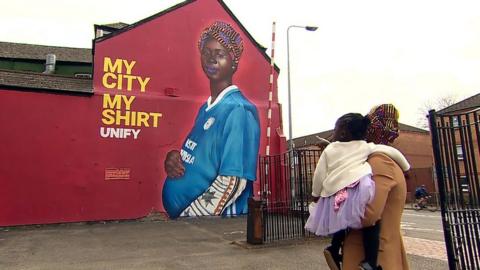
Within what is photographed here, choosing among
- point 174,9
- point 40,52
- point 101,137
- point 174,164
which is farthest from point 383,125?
point 40,52

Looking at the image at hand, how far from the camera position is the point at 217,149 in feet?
50.5

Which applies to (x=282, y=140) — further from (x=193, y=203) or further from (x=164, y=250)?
(x=164, y=250)

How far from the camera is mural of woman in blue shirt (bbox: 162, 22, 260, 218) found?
1480cm

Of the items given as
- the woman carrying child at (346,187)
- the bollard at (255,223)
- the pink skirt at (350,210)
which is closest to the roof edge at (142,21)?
the bollard at (255,223)

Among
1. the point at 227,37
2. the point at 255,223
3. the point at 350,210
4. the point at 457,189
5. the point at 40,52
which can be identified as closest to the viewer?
the point at 350,210

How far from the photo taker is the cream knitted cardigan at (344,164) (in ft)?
9.39

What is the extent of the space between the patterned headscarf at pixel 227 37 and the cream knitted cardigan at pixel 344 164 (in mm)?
13694

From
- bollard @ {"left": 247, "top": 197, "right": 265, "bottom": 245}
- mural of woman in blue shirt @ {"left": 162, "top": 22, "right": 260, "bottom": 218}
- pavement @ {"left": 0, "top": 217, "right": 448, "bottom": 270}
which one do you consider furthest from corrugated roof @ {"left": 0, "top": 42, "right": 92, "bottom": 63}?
bollard @ {"left": 247, "top": 197, "right": 265, "bottom": 245}

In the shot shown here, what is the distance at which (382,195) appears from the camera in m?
2.76

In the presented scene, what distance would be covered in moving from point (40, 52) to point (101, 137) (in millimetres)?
14890

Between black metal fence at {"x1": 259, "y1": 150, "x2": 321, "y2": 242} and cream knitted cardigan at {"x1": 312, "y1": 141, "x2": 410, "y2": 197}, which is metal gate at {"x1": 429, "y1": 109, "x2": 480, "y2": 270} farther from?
black metal fence at {"x1": 259, "y1": 150, "x2": 321, "y2": 242}

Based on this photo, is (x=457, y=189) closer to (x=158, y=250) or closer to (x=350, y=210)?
(x=350, y=210)

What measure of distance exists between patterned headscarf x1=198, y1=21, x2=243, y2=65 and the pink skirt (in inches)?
548

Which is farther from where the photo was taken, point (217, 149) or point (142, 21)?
point (217, 149)
